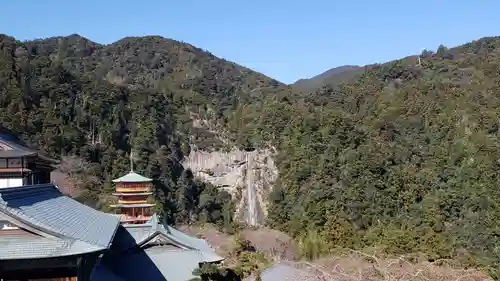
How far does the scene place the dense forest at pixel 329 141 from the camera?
1580 inches

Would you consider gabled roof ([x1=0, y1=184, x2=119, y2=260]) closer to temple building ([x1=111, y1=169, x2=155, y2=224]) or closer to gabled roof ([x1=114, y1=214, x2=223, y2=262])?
gabled roof ([x1=114, y1=214, x2=223, y2=262])

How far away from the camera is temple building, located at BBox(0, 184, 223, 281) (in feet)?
26.8

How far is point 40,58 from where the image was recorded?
177 feet

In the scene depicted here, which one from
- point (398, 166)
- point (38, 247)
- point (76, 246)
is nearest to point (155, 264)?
point (76, 246)

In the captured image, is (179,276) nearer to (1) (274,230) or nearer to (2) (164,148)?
(1) (274,230)

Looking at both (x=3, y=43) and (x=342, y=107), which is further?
(x=342, y=107)

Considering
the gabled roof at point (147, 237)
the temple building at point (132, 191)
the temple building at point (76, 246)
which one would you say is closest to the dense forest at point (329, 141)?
the temple building at point (132, 191)

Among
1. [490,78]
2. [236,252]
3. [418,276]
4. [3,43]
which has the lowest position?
[236,252]

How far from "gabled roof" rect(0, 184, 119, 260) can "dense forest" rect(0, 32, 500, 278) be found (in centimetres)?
2036

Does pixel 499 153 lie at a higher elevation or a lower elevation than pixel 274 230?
higher

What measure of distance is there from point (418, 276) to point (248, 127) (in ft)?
175

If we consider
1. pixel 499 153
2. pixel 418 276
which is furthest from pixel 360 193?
pixel 418 276

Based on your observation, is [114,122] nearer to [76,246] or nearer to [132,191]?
[132,191]

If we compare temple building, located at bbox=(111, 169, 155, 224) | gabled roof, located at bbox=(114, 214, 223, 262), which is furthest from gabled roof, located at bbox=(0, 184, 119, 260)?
temple building, located at bbox=(111, 169, 155, 224)
